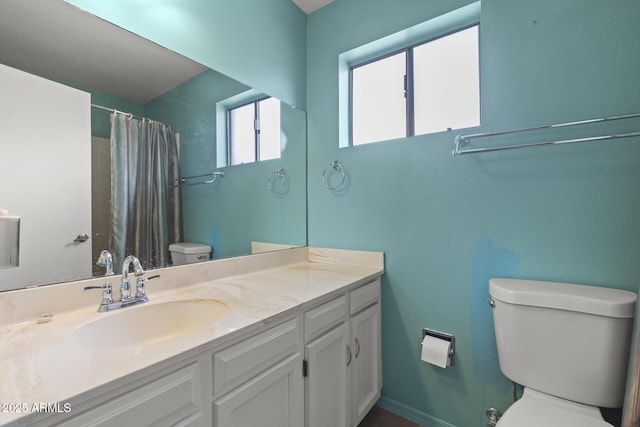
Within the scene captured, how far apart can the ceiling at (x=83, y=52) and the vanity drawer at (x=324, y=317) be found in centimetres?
116

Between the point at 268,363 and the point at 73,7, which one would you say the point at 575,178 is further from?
the point at 73,7

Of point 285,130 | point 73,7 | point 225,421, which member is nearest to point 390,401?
point 225,421

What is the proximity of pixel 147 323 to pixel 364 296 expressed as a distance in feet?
3.23

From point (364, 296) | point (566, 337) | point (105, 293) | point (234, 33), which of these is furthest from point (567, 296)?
point (234, 33)

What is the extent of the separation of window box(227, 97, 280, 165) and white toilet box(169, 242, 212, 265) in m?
0.51

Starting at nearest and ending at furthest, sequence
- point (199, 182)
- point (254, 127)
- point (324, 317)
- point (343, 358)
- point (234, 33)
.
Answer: point (324, 317)
point (343, 358)
point (199, 182)
point (234, 33)
point (254, 127)

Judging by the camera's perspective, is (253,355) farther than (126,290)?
No

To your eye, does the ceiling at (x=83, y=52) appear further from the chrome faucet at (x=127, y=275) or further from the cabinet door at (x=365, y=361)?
the cabinet door at (x=365, y=361)

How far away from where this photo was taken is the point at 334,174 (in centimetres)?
188

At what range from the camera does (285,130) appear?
1963mm

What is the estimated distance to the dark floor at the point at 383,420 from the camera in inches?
61.2

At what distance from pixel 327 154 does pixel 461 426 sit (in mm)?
1691

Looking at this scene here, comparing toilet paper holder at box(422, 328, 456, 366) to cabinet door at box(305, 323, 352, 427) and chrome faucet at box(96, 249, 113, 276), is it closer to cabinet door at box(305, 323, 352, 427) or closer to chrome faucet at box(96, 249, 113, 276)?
cabinet door at box(305, 323, 352, 427)

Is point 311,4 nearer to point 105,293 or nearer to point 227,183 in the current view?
point 227,183
